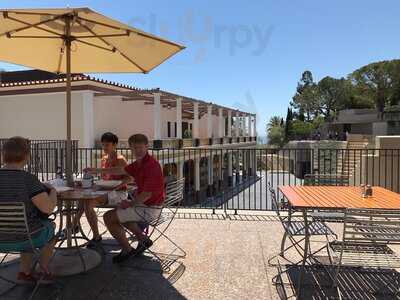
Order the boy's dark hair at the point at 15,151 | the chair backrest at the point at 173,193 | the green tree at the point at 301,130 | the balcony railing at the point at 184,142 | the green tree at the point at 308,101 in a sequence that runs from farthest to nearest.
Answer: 1. the green tree at the point at 308,101
2. the green tree at the point at 301,130
3. the balcony railing at the point at 184,142
4. the chair backrest at the point at 173,193
5. the boy's dark hair at the point at 15,151

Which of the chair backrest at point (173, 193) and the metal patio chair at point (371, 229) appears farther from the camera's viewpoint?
the chair backrest at point (173, 193)

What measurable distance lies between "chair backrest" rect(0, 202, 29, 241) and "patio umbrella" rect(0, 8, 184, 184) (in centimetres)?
133

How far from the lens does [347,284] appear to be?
3770mm

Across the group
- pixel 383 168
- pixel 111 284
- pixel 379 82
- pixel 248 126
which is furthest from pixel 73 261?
pixel 379 82

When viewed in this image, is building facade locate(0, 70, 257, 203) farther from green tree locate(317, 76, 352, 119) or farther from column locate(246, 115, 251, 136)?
green tree locate(317, 76, 352, 119)

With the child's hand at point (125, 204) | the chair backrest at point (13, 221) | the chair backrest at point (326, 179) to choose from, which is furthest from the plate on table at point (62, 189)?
the chair backrest at point (326, 179)

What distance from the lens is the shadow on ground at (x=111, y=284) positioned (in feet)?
11.2

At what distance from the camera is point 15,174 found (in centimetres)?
307

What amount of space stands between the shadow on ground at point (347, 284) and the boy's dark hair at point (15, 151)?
2.44 m

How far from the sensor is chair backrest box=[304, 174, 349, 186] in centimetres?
532

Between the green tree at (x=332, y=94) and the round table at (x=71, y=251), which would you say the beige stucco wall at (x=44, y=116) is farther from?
the green tree at (x=332, y=94)

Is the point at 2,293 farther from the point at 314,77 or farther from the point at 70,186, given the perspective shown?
the point at 314,77

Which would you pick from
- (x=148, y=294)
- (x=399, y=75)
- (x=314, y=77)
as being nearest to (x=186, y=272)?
(x=148, y=294)

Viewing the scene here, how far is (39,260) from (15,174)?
812 mm
